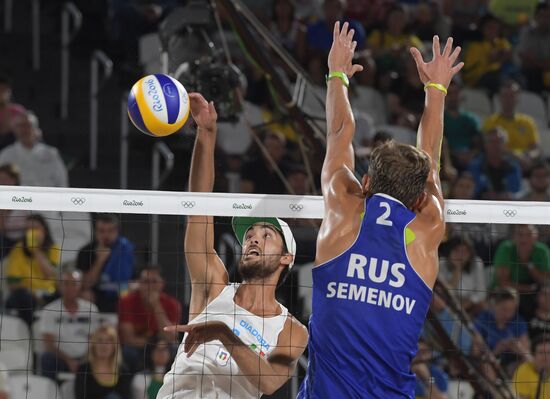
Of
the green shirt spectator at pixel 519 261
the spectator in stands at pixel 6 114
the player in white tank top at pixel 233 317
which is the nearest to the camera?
the player in white tank top at pixel 233 317

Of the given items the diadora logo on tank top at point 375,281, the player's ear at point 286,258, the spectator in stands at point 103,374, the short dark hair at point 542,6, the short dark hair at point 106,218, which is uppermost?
the short dark hair at point 542,6

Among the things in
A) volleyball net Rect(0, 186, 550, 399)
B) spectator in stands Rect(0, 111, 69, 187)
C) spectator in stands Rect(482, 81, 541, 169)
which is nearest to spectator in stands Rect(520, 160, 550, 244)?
volleyball net Rect(0, 186, 550, 399)

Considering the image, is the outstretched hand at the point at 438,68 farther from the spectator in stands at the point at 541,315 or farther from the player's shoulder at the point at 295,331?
the spectator in stands at the point at 541,315

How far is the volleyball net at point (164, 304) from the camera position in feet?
28.5

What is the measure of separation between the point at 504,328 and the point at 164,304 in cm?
298

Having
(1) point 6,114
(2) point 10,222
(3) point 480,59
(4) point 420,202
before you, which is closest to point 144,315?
(2) point 10,222

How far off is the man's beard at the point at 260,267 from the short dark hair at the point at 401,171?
1.48 metres

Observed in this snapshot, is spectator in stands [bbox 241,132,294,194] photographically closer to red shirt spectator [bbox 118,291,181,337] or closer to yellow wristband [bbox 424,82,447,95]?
red shirt spectator [bbox 118,291,181,337]

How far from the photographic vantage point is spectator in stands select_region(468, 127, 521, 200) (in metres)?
11.8

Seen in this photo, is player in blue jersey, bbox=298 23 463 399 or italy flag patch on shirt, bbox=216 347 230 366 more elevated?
Result: player in blue jersey, bbox=298 23 463 399

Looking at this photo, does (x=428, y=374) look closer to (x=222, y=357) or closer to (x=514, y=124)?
(x=222, y=357)

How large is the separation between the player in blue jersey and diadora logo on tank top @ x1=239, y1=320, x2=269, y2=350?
114cm

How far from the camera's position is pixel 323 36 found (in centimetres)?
1324

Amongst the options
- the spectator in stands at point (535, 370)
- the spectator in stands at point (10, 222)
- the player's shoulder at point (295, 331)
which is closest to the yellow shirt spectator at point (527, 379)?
the spectator in stands at point (535, 370)
